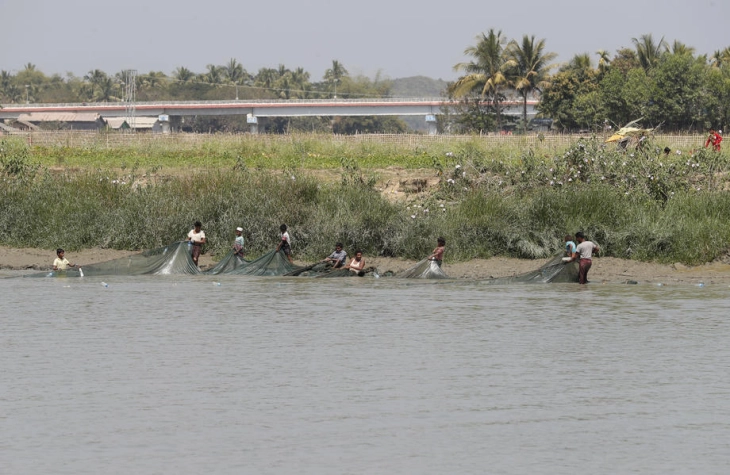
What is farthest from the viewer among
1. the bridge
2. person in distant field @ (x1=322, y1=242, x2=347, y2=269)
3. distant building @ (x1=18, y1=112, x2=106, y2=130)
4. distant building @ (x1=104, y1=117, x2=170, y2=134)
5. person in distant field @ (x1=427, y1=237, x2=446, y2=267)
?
distant building @ (x1=104, y1=117, x2=170, y2=134)

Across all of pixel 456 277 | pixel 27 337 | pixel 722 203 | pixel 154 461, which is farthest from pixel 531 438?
pixel 722 203

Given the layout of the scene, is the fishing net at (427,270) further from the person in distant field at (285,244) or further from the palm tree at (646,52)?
the palm tree at (646,52)

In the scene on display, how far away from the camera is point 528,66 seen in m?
68.5

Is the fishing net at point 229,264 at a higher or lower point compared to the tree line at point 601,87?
lower

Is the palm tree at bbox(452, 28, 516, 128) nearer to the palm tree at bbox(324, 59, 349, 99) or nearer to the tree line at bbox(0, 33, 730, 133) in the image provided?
the tree line at bbox(0, 33, 730, 133)

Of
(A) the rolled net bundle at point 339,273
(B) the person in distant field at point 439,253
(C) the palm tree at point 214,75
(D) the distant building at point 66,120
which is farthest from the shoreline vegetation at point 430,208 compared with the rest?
(C) the palm tree at point 214,75

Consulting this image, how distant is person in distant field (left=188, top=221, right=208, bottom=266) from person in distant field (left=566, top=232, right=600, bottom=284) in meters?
8.21

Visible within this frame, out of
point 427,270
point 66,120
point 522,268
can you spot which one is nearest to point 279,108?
point 66,120

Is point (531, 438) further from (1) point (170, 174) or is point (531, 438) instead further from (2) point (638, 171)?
(1) point (170, 174)

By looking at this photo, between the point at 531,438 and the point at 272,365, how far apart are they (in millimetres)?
5223

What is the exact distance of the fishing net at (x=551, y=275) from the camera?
2283 cm

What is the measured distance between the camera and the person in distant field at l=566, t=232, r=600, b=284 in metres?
22.2

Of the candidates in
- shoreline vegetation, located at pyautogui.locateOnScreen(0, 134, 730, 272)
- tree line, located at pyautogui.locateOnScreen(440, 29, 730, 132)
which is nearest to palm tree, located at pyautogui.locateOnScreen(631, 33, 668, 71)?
tree line, located at pyautogui.locateOnScreen(440, 29, 730, 132)

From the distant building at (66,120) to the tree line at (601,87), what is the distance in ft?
143
